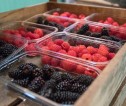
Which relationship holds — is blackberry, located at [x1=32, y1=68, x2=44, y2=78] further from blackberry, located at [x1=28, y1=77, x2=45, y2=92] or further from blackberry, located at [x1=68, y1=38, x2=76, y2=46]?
blackberry, located at [x1=68, y1=38, x2=76, y2=46]

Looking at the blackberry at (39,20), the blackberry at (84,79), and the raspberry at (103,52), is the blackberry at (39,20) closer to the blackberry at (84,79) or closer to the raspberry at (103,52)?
the raspberry at (103,52)

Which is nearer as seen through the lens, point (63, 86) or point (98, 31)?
point (63, 86)

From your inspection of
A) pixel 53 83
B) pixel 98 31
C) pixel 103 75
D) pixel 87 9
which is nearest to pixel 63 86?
pixel 53 83

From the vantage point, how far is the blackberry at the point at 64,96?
0.62 metres

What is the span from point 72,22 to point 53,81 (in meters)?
0.63

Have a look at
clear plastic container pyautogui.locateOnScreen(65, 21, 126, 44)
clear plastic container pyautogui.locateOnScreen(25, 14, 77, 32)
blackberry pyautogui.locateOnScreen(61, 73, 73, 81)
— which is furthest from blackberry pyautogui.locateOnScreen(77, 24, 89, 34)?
blackberry pyautogui.locateOnScreen(61, 73, 73, 81)

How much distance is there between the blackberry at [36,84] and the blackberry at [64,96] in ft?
0.20

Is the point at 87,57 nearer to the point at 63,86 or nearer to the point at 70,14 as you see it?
the point at 63,86

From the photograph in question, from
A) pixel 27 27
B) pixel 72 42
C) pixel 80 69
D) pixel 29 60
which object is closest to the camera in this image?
pixel 80 69

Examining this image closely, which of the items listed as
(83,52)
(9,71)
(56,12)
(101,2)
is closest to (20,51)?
(9,71)

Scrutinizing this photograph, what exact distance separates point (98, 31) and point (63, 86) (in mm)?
586

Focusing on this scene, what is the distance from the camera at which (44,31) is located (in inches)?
44.3

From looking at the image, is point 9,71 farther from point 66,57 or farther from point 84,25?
point 84,25

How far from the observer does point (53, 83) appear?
676 mm
